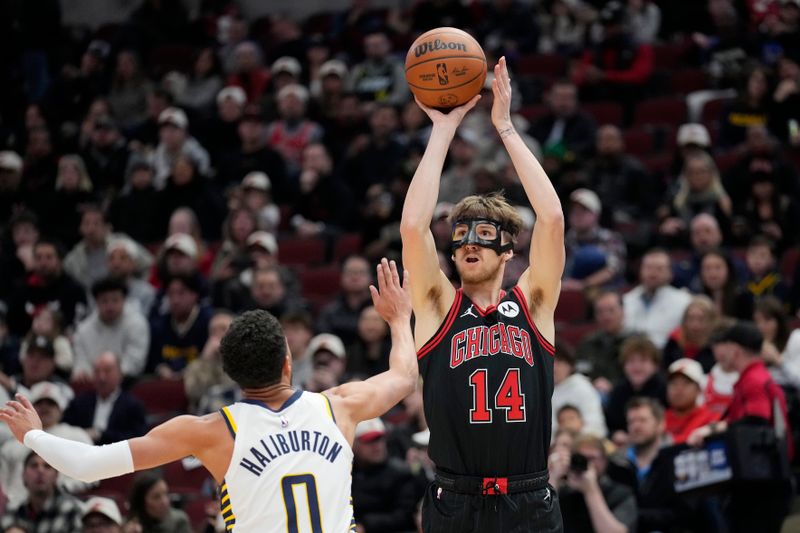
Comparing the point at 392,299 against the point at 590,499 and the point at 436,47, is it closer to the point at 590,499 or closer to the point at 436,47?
the point at 436,47

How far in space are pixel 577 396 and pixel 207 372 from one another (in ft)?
10.6

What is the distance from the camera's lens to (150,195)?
50.4 feet

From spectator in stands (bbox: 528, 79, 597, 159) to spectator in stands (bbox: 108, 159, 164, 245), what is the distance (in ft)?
14.0

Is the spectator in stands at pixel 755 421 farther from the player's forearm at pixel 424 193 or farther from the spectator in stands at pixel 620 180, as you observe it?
the spectator in stands at pixel 620 180

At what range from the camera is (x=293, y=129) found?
53.1ft

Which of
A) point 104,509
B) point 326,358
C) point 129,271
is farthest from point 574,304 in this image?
point 104,509

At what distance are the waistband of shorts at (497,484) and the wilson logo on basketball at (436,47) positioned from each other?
2.16m

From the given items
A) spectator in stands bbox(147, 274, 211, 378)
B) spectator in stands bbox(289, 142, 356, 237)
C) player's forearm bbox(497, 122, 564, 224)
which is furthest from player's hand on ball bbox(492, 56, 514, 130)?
spectator in stands bbox(289, 142, 356, 237)

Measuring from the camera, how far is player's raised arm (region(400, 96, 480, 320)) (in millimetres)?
6457

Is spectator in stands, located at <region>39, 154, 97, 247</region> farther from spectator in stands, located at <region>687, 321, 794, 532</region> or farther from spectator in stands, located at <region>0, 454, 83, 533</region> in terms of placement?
spectator in stands, located at <region>687, 321, 794, 532</region>

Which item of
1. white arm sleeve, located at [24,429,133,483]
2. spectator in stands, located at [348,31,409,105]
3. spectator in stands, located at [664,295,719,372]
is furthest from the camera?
spectator in stands, located at [348,31,409,105]

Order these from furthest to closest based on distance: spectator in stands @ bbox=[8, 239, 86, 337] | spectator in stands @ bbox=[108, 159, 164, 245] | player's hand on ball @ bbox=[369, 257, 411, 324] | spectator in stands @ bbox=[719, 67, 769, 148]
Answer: spectator in stands @ bbox=[108, 159, 164, 245]
spectator in stands @ bbox=[719, 67, 769, 148]
spectator in stands @ bbox=[8, 239, 86, 337]
player's hand on ball @ bbox=[369, 257, 411, 324]

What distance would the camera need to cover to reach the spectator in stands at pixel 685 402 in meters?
10.1

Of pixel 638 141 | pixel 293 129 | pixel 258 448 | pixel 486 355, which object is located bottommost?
pixel 258 448
